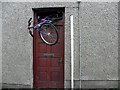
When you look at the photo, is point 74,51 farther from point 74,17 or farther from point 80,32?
point 74,17

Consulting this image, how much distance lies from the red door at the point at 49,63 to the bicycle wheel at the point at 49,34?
0.28 meters

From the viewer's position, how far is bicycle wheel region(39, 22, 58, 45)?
7.21 m

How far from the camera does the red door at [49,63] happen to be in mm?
7543


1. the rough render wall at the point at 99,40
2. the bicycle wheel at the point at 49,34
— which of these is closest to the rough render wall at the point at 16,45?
the bicycle wheel at the point at 49,34

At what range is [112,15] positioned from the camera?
23.7 ft

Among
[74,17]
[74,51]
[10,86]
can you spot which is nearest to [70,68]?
[74,51]

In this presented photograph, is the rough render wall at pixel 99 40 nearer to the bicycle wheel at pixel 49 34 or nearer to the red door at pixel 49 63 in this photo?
the red door at pixel 49 63

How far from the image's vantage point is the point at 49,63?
760cm

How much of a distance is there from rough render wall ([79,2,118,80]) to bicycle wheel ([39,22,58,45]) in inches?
38.7

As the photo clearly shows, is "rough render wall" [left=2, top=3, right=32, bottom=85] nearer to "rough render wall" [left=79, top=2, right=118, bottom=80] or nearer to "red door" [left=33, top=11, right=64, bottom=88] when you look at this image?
"red door" [left=33, top=11, right=64, bottom=88]

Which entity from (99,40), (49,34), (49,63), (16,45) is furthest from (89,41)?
(16,45)

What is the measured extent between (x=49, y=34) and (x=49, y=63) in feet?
3.76

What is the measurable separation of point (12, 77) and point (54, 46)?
1971 mm

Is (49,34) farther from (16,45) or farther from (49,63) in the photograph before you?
(16,45)
